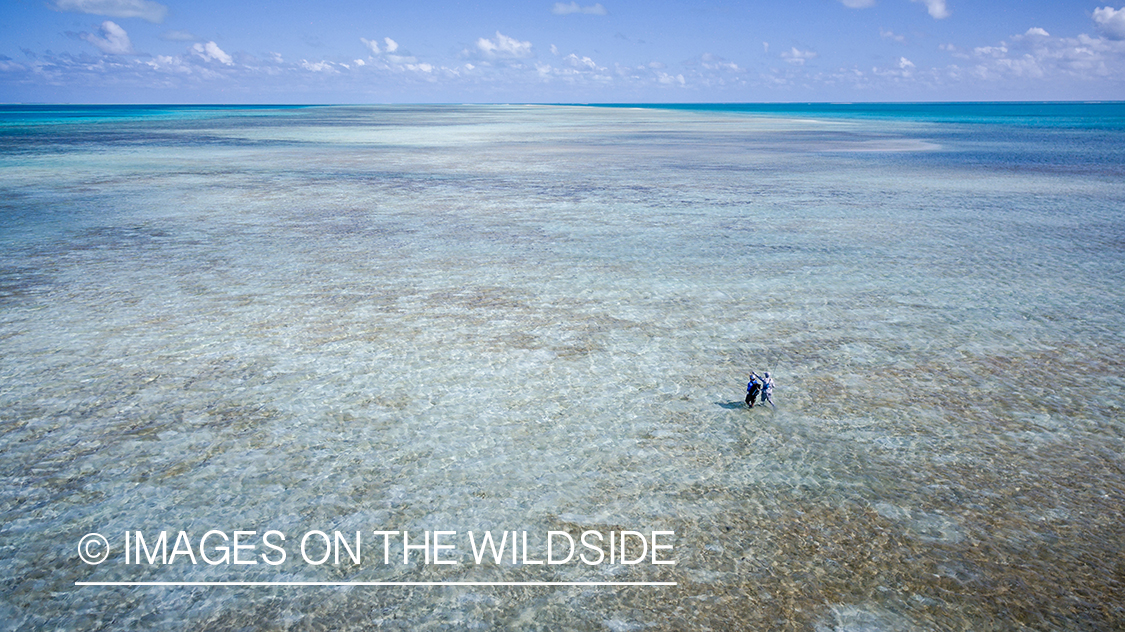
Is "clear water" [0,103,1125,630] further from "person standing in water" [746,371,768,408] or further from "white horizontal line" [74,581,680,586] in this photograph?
"person standing in water" [746,371,768,408]

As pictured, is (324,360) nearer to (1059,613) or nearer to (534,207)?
(1059,613)

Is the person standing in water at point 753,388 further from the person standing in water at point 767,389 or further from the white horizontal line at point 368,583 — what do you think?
the white horizontal line at point 368,583

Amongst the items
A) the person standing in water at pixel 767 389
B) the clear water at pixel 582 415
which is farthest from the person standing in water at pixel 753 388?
the clear water at pixel 582 415

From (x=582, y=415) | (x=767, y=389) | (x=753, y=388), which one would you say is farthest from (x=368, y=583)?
(x=767, y=389)

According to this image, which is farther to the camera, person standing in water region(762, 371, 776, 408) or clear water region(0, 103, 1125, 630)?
person standing in water region(762, 371, 776, 408)

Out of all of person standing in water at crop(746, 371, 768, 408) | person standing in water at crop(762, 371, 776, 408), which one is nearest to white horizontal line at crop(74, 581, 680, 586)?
person standing in water at crop(746, 371, 768, 408)

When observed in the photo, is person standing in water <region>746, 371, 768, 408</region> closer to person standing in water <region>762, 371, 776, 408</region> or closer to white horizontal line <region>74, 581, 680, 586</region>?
person standing in water <region>762, 371, 776, 408</region>

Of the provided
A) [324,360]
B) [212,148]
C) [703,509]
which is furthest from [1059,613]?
[212,148]

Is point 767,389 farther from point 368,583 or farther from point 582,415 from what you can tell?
point 368,583

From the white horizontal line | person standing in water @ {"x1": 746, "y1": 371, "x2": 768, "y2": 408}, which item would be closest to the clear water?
the white horizontal line

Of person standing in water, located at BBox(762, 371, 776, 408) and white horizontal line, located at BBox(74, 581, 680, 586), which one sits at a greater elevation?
person standing in water, located at BBox(762, 371, 776, 408)
